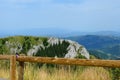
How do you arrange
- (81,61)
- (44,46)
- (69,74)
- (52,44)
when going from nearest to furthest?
(81,61), (69,74), (52,44), (44,46)

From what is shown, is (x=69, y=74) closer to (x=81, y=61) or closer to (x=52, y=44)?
(x=81, y=61)

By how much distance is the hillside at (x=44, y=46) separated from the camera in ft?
124

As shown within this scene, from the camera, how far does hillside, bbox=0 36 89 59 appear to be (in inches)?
1489

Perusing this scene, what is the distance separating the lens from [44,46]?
41.3 meters

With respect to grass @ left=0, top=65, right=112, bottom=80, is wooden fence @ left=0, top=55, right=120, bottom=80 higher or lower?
higher

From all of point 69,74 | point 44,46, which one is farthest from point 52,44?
point 69,74

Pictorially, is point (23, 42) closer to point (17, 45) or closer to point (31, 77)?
point (17, 45)

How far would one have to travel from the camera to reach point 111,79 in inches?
432

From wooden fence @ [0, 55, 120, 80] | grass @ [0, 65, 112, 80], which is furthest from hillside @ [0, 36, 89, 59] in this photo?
wooden fence @ [0, 55, 120, 80]

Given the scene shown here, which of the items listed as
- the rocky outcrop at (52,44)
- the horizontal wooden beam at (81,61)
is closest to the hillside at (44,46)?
the rocky outcrop at (52,44)

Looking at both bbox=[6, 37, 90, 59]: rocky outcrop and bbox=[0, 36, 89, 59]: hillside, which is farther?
bbox=[0, 36, 89, 59]: hillside

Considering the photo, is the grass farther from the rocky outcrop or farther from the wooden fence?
the rocky outcrop

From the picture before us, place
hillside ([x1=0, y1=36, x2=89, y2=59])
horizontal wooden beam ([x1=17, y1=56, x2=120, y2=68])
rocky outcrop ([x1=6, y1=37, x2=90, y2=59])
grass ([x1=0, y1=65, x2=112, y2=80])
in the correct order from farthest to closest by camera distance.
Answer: hillside ([x1=0, y1=36, x2=89, y2=59]) < rocky outcrop ([x1=6, y1=37, x2=90, y2=59]) < grass ([x1=0, y1=65, x2=112, y2=80]) < horizontal wooden beam ([x1=17, y1=56, x2=120, y2=68])

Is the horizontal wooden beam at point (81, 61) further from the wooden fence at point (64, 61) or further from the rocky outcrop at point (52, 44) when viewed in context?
the rocky outcrop at point (52, 44)
